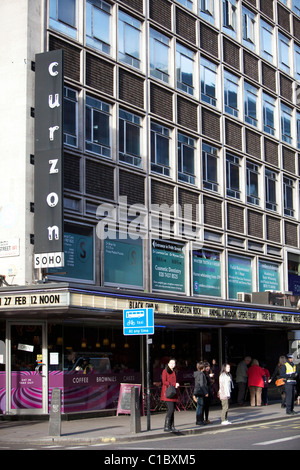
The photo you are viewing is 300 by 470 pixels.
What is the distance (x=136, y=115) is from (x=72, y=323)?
306 inches

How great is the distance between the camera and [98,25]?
2423 centimetres

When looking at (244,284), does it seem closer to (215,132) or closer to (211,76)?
(215,132)

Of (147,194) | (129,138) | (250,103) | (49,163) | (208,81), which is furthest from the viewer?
(250,103)

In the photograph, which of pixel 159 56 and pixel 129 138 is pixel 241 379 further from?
pixel 159 56

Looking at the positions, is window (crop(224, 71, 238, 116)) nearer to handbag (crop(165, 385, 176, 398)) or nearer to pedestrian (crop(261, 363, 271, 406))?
pedestrian (crop(261, 363, 271, 406))

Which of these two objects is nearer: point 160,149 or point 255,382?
point 255,382

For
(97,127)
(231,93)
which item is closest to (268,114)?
(231,93)

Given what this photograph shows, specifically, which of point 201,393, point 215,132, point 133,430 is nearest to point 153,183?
point 215,132

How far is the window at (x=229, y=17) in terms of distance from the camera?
1253 inches

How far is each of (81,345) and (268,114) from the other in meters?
16.8

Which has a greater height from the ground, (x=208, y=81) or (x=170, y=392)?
(x=208, y=81)

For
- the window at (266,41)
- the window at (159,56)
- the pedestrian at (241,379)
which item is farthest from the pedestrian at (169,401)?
the window at (266,41)

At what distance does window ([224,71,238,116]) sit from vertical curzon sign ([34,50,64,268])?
1180 centimetres

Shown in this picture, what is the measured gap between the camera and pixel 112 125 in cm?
2405
